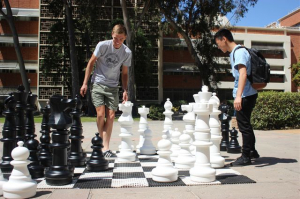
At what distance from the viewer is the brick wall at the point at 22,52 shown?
2794 centimetres

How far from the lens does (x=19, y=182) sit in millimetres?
1965

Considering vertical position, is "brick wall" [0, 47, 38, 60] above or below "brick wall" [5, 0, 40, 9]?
below

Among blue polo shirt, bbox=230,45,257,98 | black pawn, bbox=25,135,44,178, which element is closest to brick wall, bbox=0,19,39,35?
black pawn, bbox=25,135,44,178

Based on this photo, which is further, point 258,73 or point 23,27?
point 23,27

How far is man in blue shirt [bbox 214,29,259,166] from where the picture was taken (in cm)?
308

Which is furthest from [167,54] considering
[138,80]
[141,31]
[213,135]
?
[213,135]

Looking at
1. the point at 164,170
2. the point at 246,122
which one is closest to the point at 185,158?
the point at 164,170

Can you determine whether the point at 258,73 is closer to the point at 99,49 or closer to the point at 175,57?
the point at 99,49

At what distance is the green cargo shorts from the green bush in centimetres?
670

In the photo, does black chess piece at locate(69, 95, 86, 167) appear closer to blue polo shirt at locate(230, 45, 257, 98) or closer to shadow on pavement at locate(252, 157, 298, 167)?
blue polo shirt at locate(230, 45, 257, 98)

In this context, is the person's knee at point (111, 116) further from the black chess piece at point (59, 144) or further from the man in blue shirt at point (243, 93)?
the man in blue shirt at point (243, 93)

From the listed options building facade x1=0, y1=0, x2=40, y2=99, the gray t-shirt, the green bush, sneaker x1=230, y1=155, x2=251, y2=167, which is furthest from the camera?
building facade x1=0, y1=0, x2=40, y2=99

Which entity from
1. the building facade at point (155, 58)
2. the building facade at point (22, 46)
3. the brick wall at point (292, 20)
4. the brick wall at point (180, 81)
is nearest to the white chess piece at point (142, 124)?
the building facade at point (155, 58)

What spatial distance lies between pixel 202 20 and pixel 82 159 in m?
17.2
